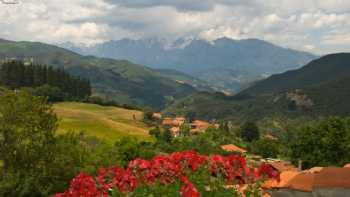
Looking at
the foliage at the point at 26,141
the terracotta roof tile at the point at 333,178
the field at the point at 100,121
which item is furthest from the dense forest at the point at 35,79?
the terracotta roof tile at the point at 333,178

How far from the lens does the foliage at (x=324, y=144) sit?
70.5m

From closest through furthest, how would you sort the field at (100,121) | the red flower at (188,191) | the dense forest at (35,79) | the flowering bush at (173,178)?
the red flower at (188,191) → the flowering bush at (173,178) → the field at (100,121) → the dense forest at (35,79)

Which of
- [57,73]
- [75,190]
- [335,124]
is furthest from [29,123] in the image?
[57,73]

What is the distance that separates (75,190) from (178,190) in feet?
9.51

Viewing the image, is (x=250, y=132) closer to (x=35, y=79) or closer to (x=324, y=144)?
(x=35, y=79)

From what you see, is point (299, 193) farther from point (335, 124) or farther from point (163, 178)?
point (335, 124)

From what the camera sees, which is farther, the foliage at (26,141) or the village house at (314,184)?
the foliage at (26,141)

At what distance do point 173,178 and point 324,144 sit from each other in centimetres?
6342

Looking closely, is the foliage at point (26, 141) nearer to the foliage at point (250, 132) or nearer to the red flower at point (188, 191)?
the red flower at point (188, 191)

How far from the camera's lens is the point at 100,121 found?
118 meters

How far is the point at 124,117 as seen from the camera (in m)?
137

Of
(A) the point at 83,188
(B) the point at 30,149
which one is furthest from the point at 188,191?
(B) the point at 30,149

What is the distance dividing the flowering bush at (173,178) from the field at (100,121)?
3015 inches

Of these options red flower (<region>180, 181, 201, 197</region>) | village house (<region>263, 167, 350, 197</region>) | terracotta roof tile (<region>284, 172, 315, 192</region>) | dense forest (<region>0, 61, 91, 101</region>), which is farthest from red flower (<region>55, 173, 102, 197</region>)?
dense forest (<region>0, 61, 91, 101</region>)
